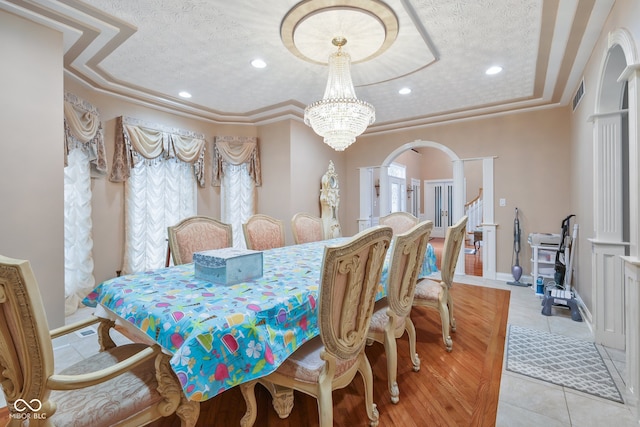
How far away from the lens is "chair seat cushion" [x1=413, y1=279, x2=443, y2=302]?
2.34 m

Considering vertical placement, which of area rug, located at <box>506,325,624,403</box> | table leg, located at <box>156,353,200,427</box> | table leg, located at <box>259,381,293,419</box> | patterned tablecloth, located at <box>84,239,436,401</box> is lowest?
area rug, located at <box>506,325,624,403</box>

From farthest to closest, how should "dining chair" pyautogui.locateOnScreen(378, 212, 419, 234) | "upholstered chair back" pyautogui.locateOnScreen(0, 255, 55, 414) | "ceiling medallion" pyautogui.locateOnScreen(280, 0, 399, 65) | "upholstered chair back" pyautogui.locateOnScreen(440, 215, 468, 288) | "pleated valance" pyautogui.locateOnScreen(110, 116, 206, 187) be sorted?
1. "pleated valance" pyautogui.locateOnScreen(110, 116, 206, 187)
2. "dining chair" pyautogui.locateOnScreen(378, 212, 419, 234)
3. "upholstered chair back" pyautogui.locateOnScreen(440, 215, 468, 288)
4. "ceiling medallion" pyautogui.locateOnScreen(280, 0, 399, 65)
5. "upholstered chair back" pyautogui.locateOnScreen(0, 255, 55, 414)

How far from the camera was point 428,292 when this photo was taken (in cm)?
239

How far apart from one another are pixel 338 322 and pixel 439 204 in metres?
9.82

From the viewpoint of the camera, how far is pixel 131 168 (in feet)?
12.7

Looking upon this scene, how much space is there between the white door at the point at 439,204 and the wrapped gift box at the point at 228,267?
9.14m

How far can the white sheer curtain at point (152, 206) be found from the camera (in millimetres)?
3883

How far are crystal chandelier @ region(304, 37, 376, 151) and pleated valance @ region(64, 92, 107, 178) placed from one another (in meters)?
2.49

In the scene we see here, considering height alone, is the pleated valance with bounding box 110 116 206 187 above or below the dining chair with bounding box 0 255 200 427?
above

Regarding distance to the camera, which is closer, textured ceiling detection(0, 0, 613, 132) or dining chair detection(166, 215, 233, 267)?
textured ceiling detection(0, 0, 613, 132)

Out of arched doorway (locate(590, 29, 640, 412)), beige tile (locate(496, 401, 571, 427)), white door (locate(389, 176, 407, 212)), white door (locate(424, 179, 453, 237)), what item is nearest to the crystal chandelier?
arched doorway (locate(590, 29, 640, 412))

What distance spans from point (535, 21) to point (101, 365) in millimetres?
3551

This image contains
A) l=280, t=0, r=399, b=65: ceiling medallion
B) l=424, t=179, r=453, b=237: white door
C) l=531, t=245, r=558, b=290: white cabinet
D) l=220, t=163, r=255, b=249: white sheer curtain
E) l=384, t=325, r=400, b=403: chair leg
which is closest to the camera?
l=384, t=325, r=400, b=403: chair leg

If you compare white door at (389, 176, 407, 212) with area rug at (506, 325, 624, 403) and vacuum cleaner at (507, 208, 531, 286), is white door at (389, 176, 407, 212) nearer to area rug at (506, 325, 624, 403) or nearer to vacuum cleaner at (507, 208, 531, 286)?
vacuum cleaner at (507, 208, 531, 286)
